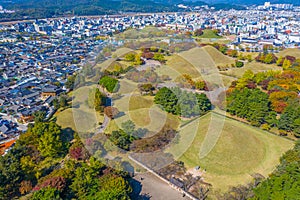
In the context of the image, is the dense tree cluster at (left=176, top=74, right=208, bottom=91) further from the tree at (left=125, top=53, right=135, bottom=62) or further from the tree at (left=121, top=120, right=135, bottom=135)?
the tree at (left=121, top=120, right=135, bottom=135)

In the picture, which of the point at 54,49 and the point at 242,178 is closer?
the point at 242,178

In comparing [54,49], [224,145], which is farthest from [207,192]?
[54,49]

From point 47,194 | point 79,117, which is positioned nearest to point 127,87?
point 79,117

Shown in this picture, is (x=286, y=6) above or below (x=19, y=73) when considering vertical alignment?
above

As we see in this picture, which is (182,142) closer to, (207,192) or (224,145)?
(224,145)

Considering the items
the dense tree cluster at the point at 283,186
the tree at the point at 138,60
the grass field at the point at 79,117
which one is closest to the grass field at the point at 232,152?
the dense tree cluster at the point at 283,186

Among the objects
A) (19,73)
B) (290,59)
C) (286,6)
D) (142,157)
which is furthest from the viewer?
(286,6)

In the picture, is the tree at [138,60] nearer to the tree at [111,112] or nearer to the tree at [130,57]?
the tree at [130,57]

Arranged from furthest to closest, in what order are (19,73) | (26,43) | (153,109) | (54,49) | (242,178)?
(26,43), (54,49), (19,73), (153,109), (242,178)
